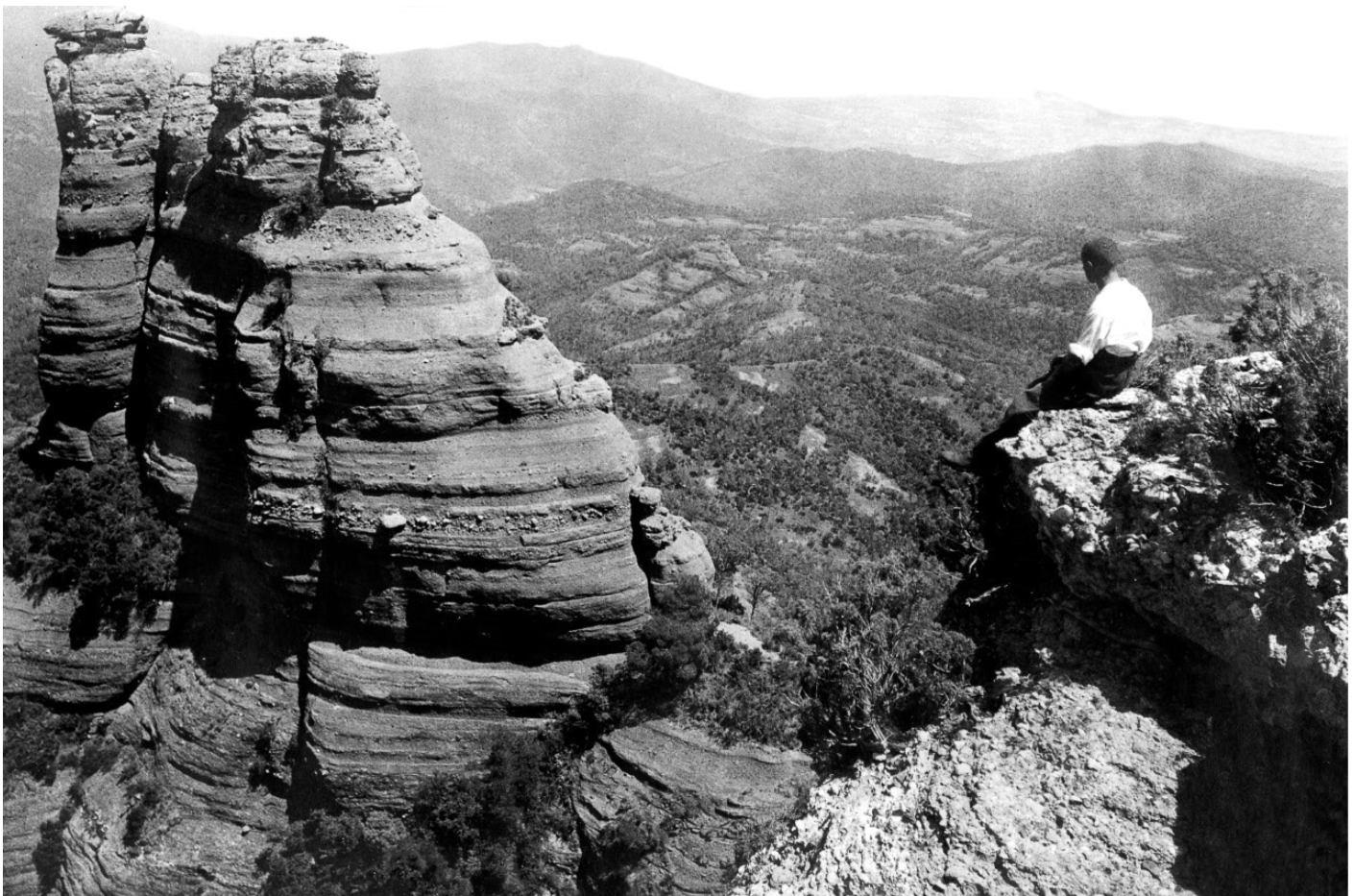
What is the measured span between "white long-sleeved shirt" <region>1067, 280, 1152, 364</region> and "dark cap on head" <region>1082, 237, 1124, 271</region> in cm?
28

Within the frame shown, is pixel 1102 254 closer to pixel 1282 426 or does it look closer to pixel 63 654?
pixel 1282 426

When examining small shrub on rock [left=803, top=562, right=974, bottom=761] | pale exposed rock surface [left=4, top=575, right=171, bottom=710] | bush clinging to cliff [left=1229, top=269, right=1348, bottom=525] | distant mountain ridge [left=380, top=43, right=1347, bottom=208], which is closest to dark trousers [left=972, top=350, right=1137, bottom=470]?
bush clinging to cliff [left=1229, top=269, right=1348, bottom=525]

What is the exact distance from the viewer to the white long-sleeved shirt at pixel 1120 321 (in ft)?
40.1

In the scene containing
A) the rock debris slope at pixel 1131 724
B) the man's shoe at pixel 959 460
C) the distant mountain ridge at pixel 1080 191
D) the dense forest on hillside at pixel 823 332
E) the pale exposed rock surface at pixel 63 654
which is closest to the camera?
the rock debris slope at pixel 1131 724

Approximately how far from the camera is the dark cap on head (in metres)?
12.6

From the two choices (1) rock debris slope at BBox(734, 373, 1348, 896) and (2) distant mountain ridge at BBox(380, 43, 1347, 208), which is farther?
(2) distant mountain ridge at BBox(380, 43, 1347, 208)

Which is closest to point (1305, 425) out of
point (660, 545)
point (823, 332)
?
point (660, 545)

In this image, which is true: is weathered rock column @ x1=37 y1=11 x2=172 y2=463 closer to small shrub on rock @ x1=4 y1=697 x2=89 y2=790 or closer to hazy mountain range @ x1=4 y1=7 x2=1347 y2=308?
hazy mountain range @ x1=4 y1=7 x2=1347 y2=308

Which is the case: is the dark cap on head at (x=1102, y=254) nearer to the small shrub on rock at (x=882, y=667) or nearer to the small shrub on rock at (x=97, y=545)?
the small shrub on rock at (x=882, y=667)

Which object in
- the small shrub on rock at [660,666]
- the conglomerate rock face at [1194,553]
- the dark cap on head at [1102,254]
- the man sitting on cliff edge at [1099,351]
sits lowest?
the small shrub on rock at [660,666]

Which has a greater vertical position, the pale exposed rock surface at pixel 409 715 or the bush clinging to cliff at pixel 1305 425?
the bush clinging to cliff at pixel 1305 425

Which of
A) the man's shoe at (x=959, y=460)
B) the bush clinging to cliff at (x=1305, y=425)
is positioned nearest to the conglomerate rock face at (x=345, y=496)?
the man's shoe at (x=959, y=460)

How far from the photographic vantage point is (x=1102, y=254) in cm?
1264

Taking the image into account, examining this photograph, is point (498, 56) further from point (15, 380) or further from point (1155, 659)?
point (1155, 659)
